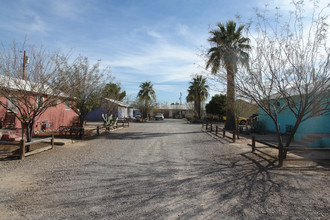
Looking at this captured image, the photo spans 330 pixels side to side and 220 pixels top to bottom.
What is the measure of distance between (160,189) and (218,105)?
126 ft

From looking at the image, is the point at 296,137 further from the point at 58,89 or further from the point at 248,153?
the point at 58,89

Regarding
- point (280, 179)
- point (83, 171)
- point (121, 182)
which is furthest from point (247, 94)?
point (83, 171)

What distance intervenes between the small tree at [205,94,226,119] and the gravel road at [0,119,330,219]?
113ft

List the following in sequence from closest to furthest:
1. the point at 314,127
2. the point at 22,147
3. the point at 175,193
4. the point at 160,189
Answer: the point at 175,193 → the point at 160,189 → the point at 22,147 → the point at 314,127

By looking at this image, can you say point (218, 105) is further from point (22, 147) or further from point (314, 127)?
point (22, 147)

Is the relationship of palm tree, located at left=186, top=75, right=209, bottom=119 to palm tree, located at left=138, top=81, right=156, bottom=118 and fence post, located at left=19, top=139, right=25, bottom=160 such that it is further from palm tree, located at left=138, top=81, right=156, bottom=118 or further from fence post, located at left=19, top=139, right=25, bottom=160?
fence post, located at left=19, top=139, right=25, bottom=160

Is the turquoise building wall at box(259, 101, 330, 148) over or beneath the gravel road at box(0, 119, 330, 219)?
over

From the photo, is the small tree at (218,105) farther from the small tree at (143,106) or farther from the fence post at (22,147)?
the fence post at (22,147)

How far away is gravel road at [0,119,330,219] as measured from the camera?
13.3ft

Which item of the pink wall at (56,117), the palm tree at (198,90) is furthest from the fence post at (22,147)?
the palm tree at (198,90)

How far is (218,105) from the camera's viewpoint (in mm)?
42406

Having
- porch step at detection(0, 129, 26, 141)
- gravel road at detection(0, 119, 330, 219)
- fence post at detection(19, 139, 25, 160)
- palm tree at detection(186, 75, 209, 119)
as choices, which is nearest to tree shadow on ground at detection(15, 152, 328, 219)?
gravel road at detection(0, 119, 330, 219)

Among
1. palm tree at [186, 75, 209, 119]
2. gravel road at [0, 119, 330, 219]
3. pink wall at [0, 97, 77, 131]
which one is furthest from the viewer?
palm tree at [186, 75, 209, 119]

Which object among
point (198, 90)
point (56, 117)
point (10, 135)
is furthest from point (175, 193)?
point (198, 90)
